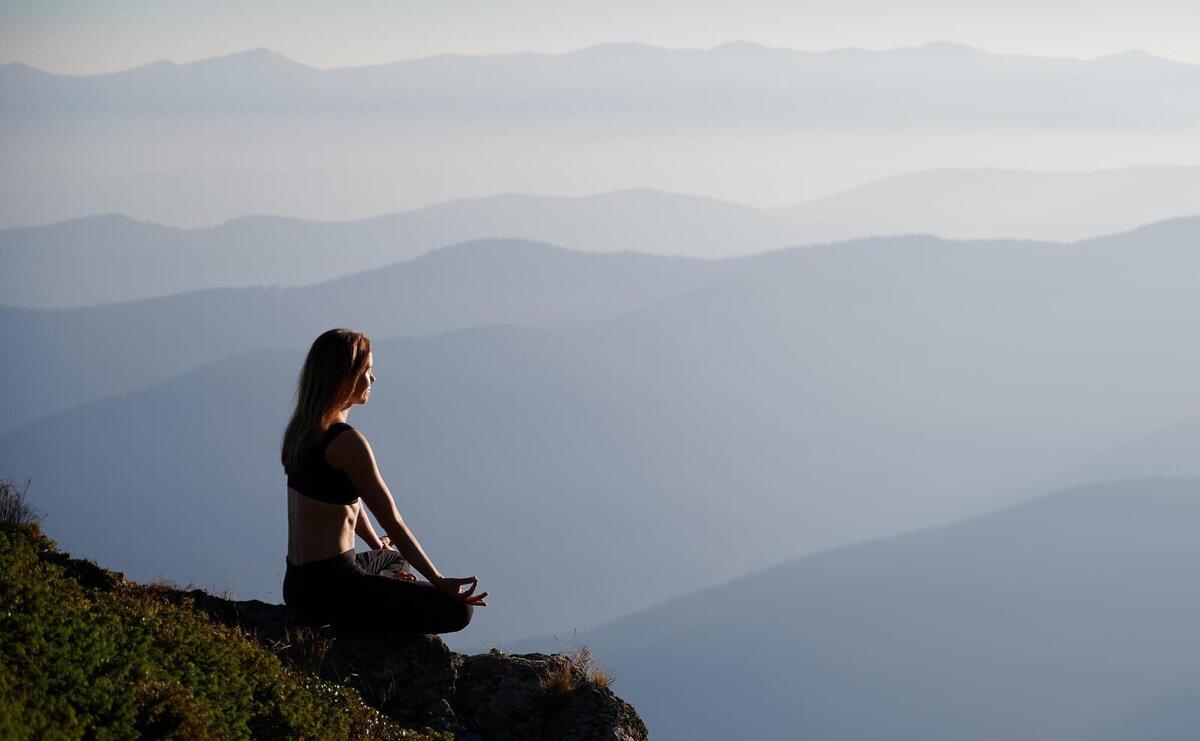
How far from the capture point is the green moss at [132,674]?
500 cm

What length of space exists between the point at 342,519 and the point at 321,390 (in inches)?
31.4

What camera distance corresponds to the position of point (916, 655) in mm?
172500

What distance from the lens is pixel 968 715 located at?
15812 cm

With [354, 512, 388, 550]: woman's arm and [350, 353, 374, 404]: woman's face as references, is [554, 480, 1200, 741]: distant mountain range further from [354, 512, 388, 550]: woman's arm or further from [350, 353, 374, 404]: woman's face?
[350, 353, 374, 404]: woman's face

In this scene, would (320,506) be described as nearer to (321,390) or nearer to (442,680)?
(321,390)

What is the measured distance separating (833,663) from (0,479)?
561 feet

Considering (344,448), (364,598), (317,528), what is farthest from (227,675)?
(344,448)

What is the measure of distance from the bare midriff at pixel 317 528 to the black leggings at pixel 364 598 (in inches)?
2.4

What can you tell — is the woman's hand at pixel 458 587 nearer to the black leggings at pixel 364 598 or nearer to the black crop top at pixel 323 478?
the black leggings at pixel 364 598

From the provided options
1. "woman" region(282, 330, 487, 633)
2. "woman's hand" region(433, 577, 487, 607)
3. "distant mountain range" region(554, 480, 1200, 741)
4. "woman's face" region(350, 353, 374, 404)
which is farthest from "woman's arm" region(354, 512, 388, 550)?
"distant mountain range" region(554, 480, 1200, 741)

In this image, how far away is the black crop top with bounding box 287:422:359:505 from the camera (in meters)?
6.84

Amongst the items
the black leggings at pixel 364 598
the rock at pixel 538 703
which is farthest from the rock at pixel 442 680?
the black leggings at pixel 364 598

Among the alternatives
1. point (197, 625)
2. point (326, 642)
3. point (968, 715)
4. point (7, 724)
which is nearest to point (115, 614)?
point (197, 625)

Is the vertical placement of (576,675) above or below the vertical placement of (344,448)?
below
